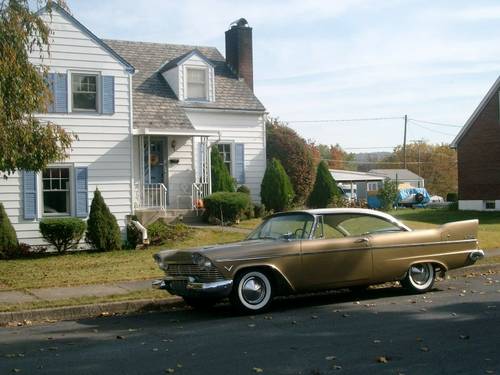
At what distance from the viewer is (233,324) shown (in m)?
9.34

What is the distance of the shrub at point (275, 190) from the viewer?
25.9 m

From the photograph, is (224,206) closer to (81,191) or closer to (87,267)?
(81,191)

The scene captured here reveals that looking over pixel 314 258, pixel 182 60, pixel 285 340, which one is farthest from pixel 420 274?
pixel 182 60

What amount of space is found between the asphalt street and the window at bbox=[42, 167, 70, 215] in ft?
35.6

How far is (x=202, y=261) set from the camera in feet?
32.4

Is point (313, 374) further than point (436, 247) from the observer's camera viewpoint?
No

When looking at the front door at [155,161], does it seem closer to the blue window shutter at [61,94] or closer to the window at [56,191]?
the window at [56,191]

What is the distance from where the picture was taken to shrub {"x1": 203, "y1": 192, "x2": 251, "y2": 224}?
2270 centimetres

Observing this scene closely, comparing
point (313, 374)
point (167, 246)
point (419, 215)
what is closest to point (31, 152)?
point (167, 246)

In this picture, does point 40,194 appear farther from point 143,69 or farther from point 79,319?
point 79,319

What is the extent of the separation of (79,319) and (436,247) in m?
5.72

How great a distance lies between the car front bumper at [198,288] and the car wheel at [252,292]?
18cm

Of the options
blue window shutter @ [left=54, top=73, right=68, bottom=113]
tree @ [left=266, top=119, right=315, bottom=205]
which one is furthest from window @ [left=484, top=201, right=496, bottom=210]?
blue window shutter @ [left=54, top=73, right=68, bottom=113]

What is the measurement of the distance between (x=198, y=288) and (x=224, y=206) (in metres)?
12.9
